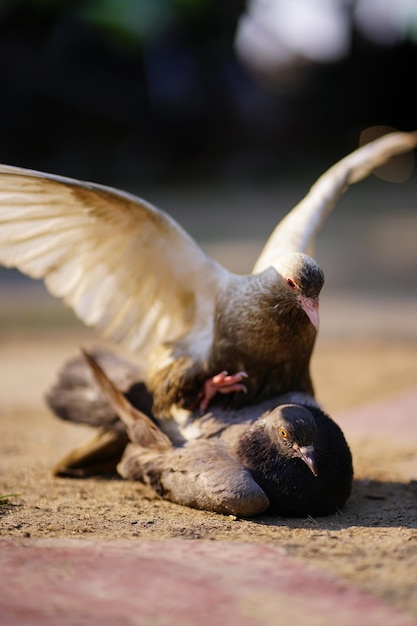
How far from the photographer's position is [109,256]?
13.6ft

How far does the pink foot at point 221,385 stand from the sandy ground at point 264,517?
502 millimetres

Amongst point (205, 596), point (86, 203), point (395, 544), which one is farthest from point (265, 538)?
point (86, 203)

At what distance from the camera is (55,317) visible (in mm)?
9195

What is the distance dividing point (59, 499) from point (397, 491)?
152cm

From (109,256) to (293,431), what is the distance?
1.30m

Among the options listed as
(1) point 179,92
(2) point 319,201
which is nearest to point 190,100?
(1) point 179,92

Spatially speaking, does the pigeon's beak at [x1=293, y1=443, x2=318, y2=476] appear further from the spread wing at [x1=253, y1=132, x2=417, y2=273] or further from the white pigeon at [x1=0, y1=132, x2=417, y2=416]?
the spread wing at [x1=253, y1=132, x2=417, y2=273]

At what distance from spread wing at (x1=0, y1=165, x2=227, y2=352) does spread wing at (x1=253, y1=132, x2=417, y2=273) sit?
410 millimetres

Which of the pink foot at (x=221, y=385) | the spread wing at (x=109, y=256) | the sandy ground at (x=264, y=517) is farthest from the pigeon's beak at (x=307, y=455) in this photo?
the spread wing at (x=109, y=256)

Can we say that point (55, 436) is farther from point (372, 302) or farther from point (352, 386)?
point (372, 302)

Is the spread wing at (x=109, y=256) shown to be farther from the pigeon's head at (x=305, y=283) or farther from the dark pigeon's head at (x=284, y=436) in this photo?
the dark pigeon's head at (x=284, y=436)

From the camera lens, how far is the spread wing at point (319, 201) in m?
4.44

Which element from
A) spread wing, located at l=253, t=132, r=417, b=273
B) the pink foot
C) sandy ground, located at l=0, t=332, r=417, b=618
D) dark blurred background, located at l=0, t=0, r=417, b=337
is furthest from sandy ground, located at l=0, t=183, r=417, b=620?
dark blurred background, located at l=0, t=0, r=417, b=337

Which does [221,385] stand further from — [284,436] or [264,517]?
[264,517]
